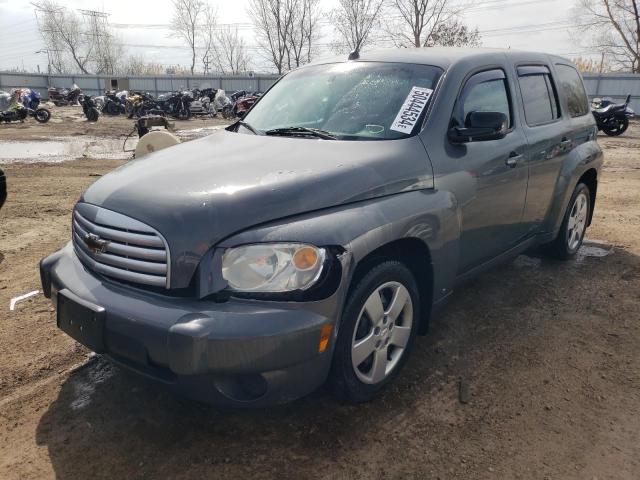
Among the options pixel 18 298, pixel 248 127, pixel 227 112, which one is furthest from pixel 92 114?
pixel 248 127

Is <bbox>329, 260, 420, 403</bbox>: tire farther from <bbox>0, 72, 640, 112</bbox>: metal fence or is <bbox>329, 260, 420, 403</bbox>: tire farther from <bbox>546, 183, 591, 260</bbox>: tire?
<bbox>0, 72, 640, 112</bbox>: metal fence

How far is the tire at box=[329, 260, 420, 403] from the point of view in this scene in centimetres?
248

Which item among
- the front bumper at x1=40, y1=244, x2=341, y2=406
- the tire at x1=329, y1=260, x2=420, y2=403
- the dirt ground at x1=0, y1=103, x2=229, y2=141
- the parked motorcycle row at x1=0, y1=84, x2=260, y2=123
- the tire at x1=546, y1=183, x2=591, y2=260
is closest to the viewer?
the front bumper at x1=40, y1=244, x2=341, y2=406

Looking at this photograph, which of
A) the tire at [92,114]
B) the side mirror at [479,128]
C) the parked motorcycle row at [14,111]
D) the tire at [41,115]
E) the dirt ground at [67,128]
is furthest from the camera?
the tire at [92,114]

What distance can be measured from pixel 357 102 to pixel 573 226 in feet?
9.23

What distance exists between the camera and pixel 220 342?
206 cm

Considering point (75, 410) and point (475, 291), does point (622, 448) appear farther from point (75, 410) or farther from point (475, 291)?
point (75, 410)

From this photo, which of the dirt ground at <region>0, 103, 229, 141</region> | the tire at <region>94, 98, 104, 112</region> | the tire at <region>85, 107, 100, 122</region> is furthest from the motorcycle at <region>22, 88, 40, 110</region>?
the tire at <region>94, 98, 104, 112</region>

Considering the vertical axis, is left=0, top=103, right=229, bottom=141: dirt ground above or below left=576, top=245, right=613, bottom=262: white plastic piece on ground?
above

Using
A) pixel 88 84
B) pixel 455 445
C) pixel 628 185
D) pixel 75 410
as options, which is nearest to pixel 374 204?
pixel 455 445

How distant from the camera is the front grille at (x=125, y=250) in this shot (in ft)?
7.27

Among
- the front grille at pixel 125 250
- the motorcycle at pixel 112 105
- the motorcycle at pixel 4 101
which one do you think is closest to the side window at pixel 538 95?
the front grille at pixel 125 250

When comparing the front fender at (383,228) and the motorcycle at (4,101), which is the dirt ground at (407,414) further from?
the motorcycle at (4,101)

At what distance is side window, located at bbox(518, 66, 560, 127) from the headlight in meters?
2.50
